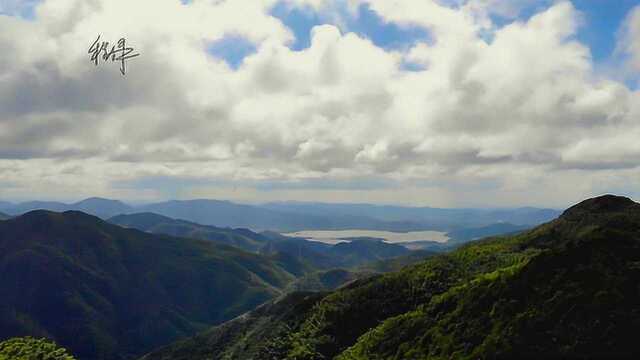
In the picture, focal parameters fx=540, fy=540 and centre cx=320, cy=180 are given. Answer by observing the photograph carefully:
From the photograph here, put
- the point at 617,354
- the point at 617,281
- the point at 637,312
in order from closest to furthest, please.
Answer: the point at 617,354
the point at 637,312
the point at 617,281

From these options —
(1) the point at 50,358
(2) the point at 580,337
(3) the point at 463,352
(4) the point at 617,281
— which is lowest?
(1) the point at 50,358

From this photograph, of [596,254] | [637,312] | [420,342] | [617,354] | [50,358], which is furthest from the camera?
[50,358]

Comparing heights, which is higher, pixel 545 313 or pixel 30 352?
pixel 545 313

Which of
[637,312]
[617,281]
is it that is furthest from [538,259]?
[637,312]

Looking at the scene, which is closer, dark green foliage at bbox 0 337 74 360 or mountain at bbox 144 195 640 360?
mountain at bbox 144 195 640 360

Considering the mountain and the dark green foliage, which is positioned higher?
the mountain

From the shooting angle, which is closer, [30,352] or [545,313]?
[545,313]

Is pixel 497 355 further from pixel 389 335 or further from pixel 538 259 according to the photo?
pixel 389 335

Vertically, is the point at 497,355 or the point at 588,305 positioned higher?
the point at 588,305

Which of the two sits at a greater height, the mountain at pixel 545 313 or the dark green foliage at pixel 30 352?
the mountain at pixel 545 313

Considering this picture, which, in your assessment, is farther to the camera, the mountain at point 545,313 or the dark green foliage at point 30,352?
the dark green foliage at point 30,352

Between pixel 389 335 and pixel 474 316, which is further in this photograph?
pixel 389 335
